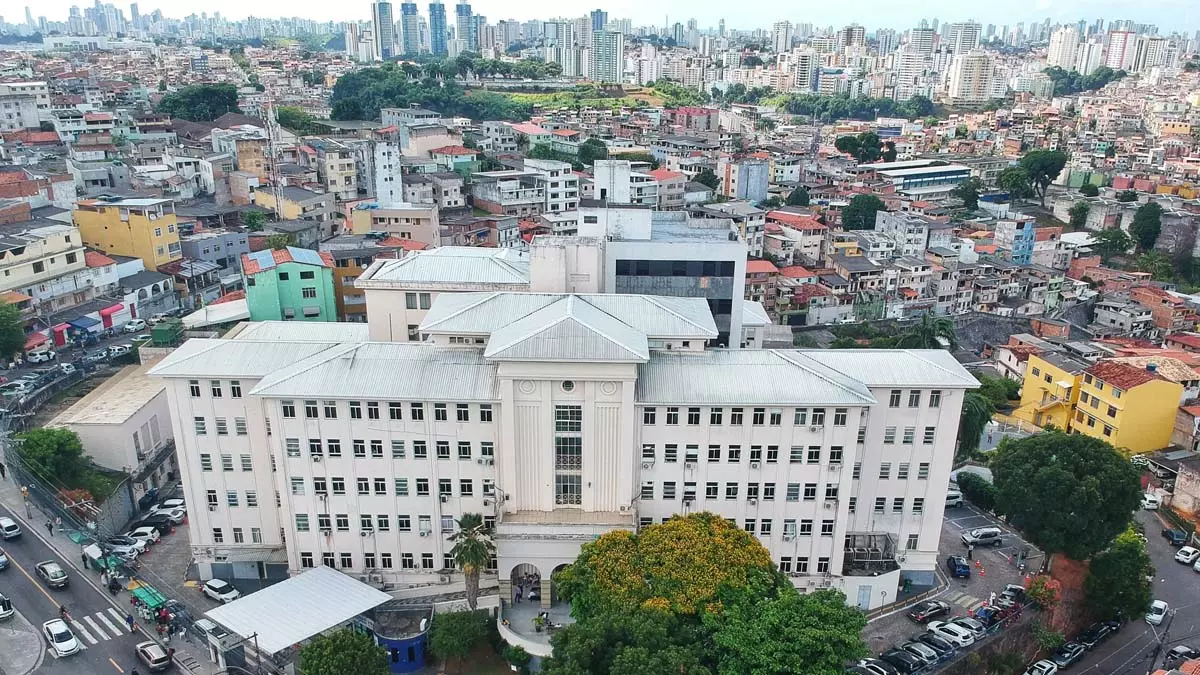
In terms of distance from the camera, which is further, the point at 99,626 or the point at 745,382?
the point at 745,382

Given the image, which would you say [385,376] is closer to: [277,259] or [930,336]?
[277,259]

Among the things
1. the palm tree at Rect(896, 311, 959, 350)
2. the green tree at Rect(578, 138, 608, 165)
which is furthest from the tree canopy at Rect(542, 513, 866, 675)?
the green tree at Rect(578, 138, 608, 165)

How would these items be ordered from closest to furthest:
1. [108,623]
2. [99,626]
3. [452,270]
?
[99,626] → [108,623] → [452,270]

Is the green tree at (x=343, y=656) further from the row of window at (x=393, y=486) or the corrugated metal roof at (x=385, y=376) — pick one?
the corrugated metal roof at (x=385, y=376)

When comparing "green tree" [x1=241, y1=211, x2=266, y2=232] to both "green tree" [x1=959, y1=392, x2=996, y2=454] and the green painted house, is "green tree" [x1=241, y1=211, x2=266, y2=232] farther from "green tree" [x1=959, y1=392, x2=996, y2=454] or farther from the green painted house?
"green tree" [x1=959, y1=392, x2=996, y2=454]

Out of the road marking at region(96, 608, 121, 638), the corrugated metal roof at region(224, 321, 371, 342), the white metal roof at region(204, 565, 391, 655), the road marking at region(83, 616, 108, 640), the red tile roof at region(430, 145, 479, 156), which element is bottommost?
the road marking at region(96, 608, 121, 638)

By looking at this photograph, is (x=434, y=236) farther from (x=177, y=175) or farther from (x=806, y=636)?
(x=806, y=636)

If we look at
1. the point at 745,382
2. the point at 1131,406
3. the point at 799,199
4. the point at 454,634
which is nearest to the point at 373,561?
the point at 454,634
